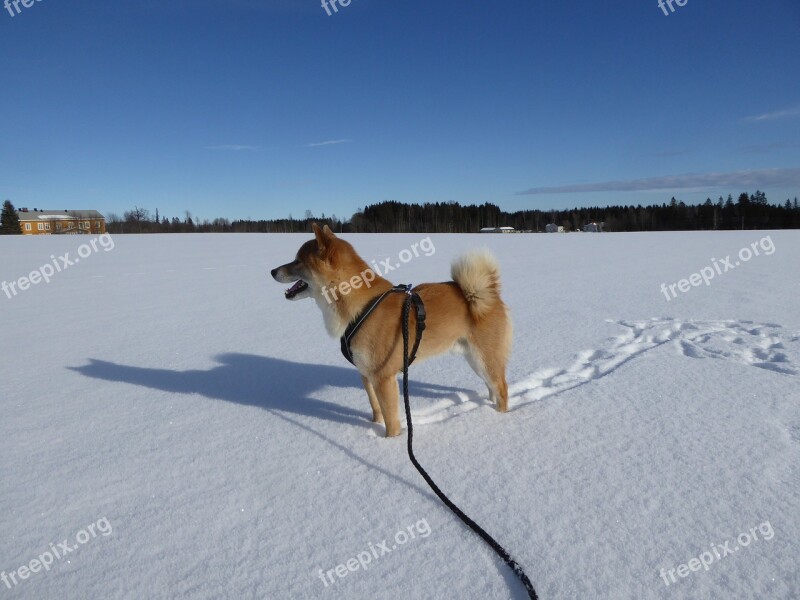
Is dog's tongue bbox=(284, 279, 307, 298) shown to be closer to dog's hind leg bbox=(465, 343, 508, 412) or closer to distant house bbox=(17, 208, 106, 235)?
dog's hind leg bbox=(465, 343, 508, 412)

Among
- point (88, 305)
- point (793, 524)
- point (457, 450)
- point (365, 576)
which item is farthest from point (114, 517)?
point (88, 305)

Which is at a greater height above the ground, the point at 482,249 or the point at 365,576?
the point at 482,249

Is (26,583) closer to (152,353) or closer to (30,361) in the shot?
(152,353)

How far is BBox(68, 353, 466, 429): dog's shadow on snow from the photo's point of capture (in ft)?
12.9

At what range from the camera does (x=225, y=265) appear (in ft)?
57.9

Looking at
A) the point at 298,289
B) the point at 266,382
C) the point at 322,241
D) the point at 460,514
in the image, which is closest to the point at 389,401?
the point at 460,514

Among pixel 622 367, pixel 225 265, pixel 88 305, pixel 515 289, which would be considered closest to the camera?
pixel 622 367

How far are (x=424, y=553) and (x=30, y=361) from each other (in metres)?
6.07

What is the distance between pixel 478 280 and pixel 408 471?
1632 mm

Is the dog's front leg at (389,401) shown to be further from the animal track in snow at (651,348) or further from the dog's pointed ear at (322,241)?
the dog's pointed ear at (322,241)

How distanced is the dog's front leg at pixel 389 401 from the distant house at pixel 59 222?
77508 mm

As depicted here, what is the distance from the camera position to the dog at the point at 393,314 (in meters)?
3.22

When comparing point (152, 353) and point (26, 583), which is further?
point (152, 353)

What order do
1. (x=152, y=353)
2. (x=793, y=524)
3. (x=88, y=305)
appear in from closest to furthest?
(x=793, y=524) < (x=152, y=353) < (x=88, y=305)
